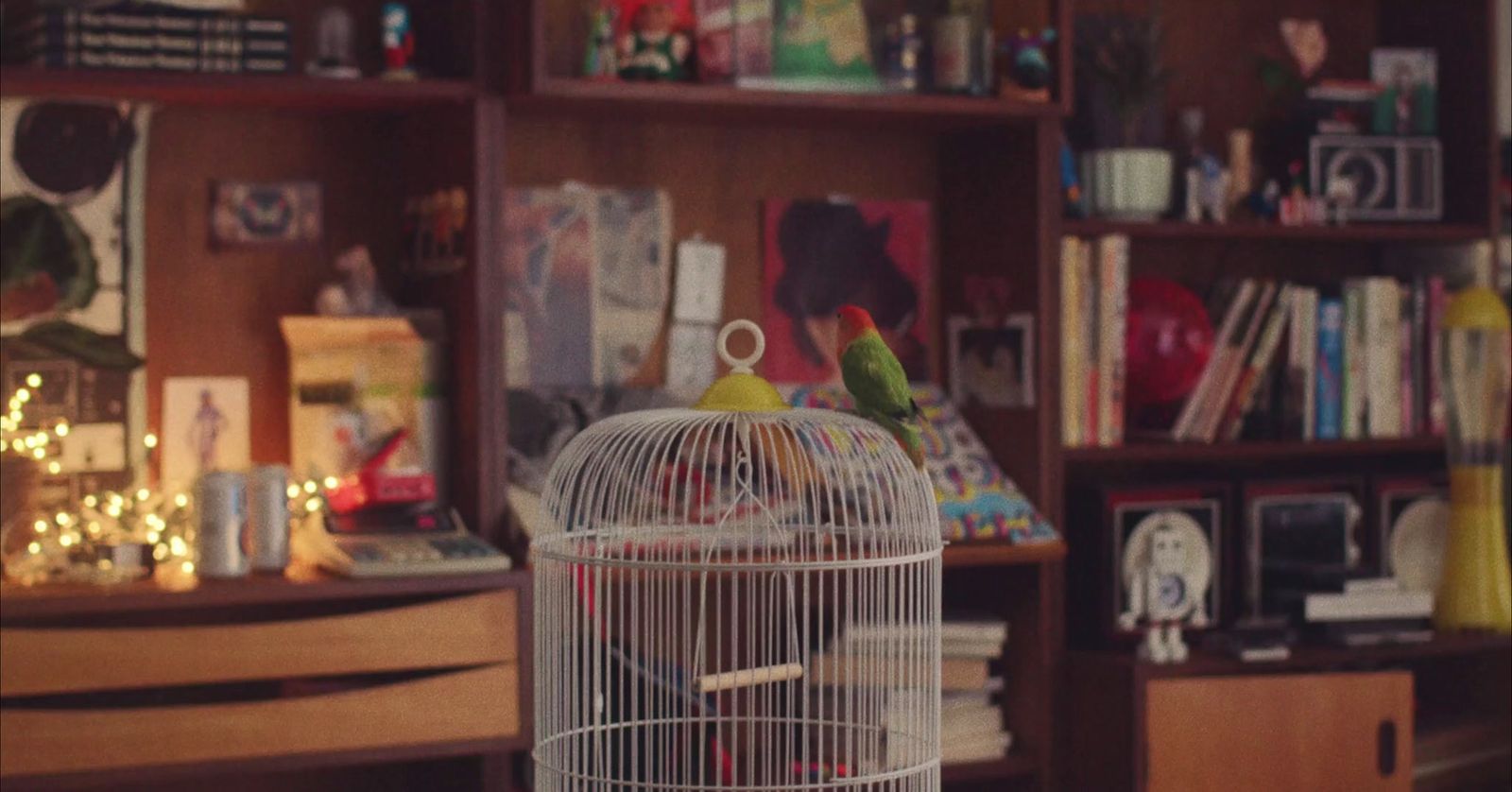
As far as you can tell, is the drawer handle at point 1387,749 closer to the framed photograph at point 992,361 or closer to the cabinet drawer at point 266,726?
the framed photograph at point 992,361

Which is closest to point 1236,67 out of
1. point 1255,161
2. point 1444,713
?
point 1255,161

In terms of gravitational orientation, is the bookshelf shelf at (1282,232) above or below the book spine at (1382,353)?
above

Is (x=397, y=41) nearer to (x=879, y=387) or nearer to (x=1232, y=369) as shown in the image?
(x=879, y=387)

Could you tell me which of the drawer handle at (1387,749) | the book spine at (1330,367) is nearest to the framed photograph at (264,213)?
the book spine at (1330,367)

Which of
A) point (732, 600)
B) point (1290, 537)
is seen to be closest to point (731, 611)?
point (732, 600)

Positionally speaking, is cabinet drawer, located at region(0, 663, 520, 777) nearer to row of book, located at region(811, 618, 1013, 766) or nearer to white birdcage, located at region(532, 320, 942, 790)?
white birdcage, located at region(532, 320, 942, 790)

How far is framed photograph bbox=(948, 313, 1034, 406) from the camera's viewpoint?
318 centimetres

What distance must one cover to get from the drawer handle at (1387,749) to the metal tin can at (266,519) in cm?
176

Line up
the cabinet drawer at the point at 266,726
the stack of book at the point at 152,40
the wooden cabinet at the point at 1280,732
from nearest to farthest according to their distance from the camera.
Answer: the cabinet drawer at the point at 266,726 → the stack of book at the point at 152,40 → the wooden cabinet at the point at 1280,732

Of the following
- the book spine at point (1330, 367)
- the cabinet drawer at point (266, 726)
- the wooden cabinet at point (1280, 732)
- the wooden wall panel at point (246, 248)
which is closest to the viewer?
the cabinet drawer at point (266, 726)

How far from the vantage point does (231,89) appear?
2727mm

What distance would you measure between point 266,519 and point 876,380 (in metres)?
1.12

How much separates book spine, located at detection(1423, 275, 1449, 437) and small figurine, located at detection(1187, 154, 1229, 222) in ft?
1.42

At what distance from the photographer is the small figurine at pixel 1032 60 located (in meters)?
3.08
